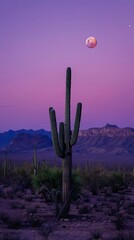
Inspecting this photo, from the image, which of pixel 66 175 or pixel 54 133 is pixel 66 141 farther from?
pixel 66 175

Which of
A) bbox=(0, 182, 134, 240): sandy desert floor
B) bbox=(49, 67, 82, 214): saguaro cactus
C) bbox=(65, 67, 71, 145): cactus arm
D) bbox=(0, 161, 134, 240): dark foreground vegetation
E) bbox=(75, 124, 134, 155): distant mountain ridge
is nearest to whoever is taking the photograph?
bbox=(0, 182, 134, 240): sandy desert floor

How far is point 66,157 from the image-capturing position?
1772 centimetres

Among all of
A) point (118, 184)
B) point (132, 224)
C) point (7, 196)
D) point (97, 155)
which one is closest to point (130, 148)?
point (97, 155)

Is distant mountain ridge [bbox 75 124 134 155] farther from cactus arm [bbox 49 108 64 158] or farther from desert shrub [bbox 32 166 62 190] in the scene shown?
cactus arm [bbox 49 108 64 158]

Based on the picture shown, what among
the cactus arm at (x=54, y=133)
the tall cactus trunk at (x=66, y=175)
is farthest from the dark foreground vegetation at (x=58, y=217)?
the cactus arm at (x=54, y=133)

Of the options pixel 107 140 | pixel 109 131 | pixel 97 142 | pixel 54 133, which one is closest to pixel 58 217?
pixel 54 133

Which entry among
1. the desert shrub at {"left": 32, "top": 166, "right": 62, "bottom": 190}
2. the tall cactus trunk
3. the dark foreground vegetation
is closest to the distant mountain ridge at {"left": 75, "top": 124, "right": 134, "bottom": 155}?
the desert shrub at {"left": 32, "top": 166, "right": 62, "bottom": 190}

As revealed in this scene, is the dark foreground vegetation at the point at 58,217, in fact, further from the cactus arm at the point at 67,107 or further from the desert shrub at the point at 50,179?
the cactus arm at the point at 67,107

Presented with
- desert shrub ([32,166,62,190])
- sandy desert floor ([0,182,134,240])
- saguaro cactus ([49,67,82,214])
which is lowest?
sandy desert floor ([0,182,134,240])

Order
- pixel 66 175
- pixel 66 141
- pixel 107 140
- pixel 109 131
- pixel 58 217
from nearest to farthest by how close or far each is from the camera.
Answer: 1. pixel 58 217
2. pixel 66 175
3. pixel 66 141
4. pixel 107 140
5. pixel 109 131

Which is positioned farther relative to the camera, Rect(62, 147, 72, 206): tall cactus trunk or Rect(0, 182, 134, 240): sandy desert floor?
Rect(62, 147, 72, 206): tall cactus trunk

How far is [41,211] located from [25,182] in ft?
45.8

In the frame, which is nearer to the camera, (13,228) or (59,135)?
(13,228)

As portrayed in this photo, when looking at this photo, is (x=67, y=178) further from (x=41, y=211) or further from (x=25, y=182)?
(x=25, y=182)
